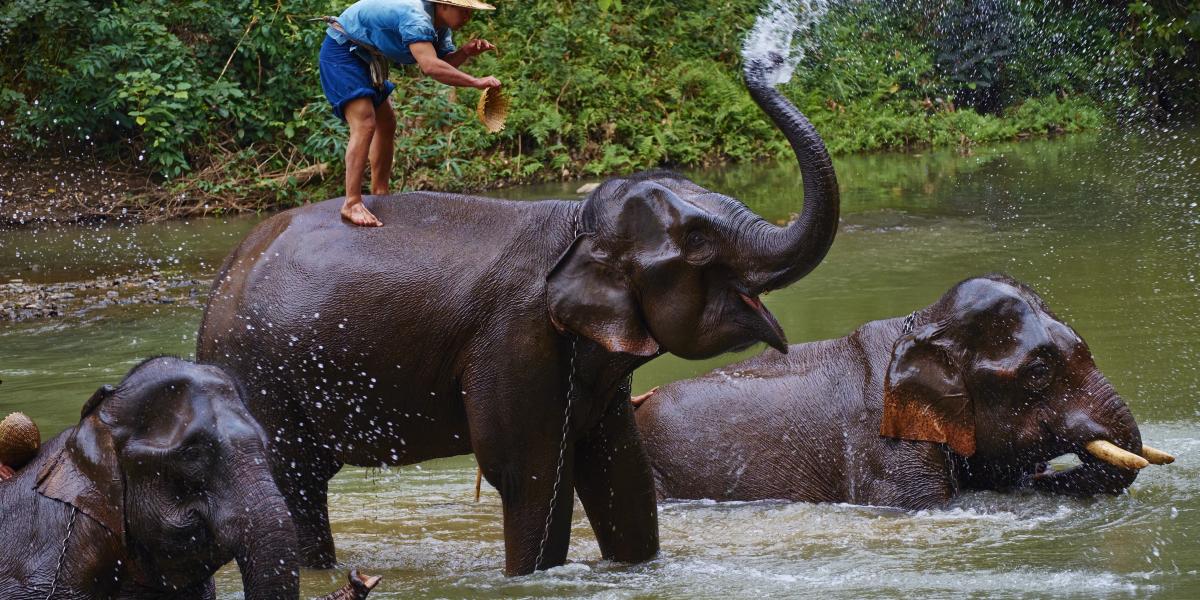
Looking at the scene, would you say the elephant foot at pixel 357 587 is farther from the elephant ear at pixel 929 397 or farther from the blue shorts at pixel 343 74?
the elephant ear at pixel 929 397

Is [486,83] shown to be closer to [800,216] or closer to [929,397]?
[800,216]

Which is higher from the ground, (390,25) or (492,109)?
(390,25)

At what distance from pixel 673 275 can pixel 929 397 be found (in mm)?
1895

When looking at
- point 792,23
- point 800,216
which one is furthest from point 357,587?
point 792,23

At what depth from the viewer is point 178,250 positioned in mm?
15406

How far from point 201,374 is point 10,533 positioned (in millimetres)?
745

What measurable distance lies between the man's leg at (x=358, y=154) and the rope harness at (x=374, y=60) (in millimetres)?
96

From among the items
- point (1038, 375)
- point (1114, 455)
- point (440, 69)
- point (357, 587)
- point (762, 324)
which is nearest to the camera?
point (357, 587)

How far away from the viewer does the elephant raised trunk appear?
17.8 feet

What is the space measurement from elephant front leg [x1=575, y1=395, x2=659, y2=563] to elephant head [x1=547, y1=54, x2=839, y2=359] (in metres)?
0.63

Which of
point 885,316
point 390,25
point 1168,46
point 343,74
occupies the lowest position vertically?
point 885,316

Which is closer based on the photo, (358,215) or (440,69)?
(358,215)

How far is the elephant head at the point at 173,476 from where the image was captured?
176 inches

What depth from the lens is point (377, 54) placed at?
283 inches
